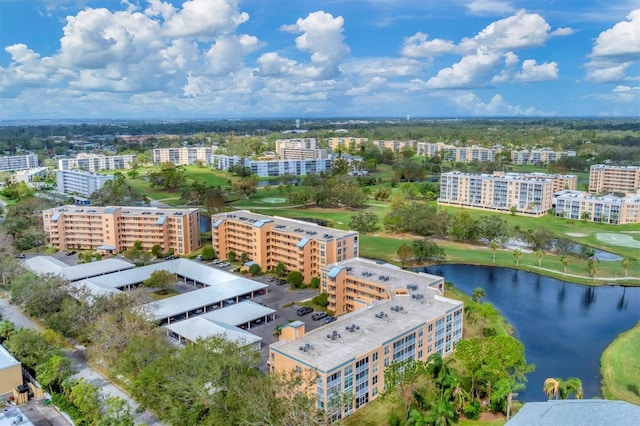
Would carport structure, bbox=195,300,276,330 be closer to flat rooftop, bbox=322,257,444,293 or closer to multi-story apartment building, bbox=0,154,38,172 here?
flat rooftop, bbox=322,257,444,293

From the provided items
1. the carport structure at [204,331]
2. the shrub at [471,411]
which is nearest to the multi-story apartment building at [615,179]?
the shrub at [471,411]

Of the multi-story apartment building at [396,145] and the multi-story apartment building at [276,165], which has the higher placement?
the multi-story apartment building at [396,145]

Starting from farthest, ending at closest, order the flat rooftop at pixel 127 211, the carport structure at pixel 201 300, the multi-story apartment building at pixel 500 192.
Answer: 1. the multi-story apartment building at pixel 500 192
2. the flat rooftop at pixel 127 211
3. the carport structure at pixel 201 300

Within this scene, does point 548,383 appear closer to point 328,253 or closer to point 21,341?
point 328,253

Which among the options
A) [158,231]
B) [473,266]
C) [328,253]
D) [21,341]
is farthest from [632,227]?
[21,341]

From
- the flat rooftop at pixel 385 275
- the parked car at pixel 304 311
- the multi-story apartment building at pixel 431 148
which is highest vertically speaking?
the multi-story apartment building at pixel 431 148

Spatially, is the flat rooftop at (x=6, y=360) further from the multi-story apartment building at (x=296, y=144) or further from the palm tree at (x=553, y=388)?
the multi-story apartment building at (x=296, y=144)

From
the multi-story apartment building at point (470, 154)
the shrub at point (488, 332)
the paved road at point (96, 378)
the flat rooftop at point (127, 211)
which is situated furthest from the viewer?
the multi-story apartment building at point (470, 154)
